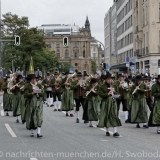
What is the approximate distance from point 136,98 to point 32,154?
6923mm

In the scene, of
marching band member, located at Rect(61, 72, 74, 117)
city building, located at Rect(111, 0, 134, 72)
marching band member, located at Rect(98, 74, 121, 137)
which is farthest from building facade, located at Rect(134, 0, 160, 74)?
marching band member, located at Rect(98, 74, 121, 137)

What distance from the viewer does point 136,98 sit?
17453 mm

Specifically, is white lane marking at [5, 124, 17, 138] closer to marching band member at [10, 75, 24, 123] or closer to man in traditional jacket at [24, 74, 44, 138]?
man in traditional jacket at [24, 74, 44, 138]

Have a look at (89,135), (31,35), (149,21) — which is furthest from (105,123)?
(31,35)

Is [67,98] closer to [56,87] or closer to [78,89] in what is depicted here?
[78,89]

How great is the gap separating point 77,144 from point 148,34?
44506 millimetres

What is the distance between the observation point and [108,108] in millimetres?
14906

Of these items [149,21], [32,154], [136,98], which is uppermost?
[149,21]

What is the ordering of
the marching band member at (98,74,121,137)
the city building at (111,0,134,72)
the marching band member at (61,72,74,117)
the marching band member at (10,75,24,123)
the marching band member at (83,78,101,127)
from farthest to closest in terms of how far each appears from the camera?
1. the city building at (111,0,134,72)
2. the marching band member at (61,72,74,117)
3. the marching band member at (10,75,24,123)
4. the marching band member at (83,78,101,127)
5. the marching band member at (98,74,121,137)

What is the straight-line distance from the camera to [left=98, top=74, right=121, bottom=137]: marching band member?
1477 centimetres

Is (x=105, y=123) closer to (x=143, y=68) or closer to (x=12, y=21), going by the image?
(x=143, y=68)

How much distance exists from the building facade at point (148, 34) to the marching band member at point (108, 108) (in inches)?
1573

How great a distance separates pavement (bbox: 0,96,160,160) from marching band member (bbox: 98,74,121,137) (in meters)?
0.41

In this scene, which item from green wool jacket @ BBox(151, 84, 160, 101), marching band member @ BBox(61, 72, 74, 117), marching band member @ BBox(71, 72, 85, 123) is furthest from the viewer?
marching band member @ BBox(61, 72, 74, 117)
